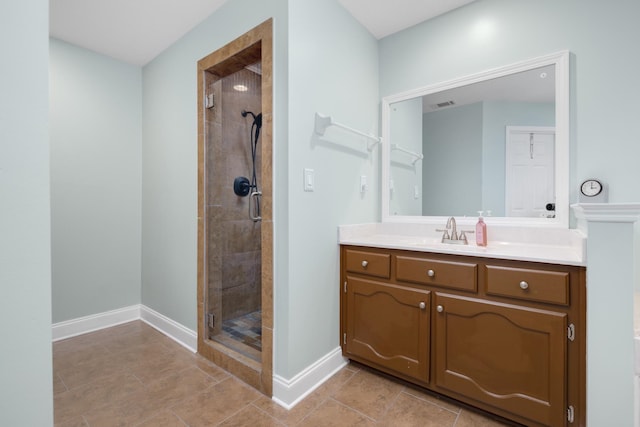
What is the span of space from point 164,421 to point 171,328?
3.55 ft

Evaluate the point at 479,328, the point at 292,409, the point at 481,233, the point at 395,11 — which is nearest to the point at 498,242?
the point at 481,233

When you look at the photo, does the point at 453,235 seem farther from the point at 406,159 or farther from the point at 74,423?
the point at 74,423

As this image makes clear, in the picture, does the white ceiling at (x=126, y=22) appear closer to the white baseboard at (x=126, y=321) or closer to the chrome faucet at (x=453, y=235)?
the chrome faucet at (x=453, y=235)

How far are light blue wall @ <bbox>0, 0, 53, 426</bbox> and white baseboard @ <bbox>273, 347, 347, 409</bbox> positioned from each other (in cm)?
109

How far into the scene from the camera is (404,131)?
2.35 m

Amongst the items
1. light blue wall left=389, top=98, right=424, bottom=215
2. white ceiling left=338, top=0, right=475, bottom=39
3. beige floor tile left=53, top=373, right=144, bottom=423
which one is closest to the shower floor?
beige floor tile left=53, top=373, right=144, bottom=423

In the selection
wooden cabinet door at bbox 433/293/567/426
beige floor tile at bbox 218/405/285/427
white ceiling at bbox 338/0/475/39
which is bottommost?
beige floor tile at bbox 218/405/285/427

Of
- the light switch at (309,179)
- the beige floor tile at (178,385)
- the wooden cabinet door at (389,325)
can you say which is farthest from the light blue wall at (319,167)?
the beige floor tile at (178,385)

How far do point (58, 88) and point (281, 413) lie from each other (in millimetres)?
2968

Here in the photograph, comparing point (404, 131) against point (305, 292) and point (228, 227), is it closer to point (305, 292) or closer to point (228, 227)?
point (305, 292)

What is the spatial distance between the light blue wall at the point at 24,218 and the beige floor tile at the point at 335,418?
1.12 metres

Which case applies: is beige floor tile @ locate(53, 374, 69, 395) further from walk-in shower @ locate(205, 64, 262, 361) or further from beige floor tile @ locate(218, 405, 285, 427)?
beige floor tile @ locate(218, 405, 285, 427)

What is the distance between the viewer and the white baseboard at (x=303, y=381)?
1.64 metres

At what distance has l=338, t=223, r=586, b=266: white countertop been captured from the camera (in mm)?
1397
